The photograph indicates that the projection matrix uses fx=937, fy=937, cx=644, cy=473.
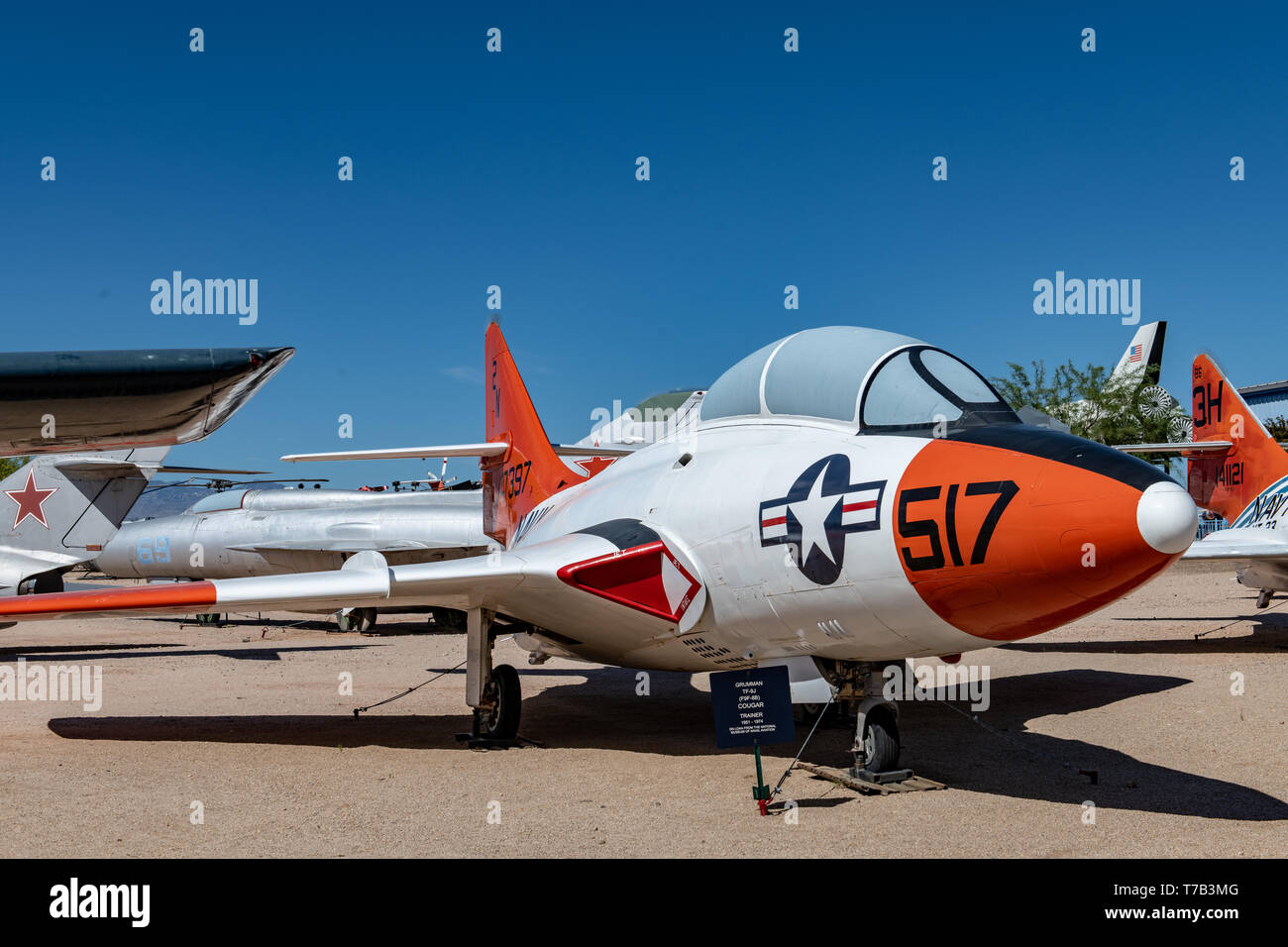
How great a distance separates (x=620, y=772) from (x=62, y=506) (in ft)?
56.0

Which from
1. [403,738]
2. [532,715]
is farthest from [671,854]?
[532,715]

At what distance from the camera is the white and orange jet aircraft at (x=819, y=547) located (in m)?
5.07

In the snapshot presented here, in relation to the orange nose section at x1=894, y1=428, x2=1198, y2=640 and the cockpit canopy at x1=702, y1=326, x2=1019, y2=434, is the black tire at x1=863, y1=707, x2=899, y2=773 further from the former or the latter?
the cockpit canopy at x1=702, y1=326, x2=1019, y2=434

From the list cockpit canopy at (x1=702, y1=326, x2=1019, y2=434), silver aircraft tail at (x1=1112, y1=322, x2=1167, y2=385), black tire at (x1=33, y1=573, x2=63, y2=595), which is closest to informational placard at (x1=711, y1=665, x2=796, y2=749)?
cockpit canopy at (x1=702, y1=326, x2=1019, y2=434)

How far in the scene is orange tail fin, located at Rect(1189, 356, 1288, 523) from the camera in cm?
1890

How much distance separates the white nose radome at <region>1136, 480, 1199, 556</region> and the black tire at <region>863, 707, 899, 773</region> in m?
2.79

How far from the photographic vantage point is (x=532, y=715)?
11.7m

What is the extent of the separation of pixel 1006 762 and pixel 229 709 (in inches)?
371

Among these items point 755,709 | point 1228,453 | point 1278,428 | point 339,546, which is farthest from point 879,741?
point 1278,428

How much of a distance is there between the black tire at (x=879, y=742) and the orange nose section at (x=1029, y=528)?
1632 millimetres

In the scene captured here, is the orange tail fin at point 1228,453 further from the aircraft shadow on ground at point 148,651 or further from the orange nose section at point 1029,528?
the aircraft shadow on ground at point 148,651

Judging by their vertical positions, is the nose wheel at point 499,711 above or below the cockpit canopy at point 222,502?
below

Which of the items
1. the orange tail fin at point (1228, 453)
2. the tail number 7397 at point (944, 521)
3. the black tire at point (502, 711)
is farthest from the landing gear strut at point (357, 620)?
the tail number 7397 at point (944, 521)
